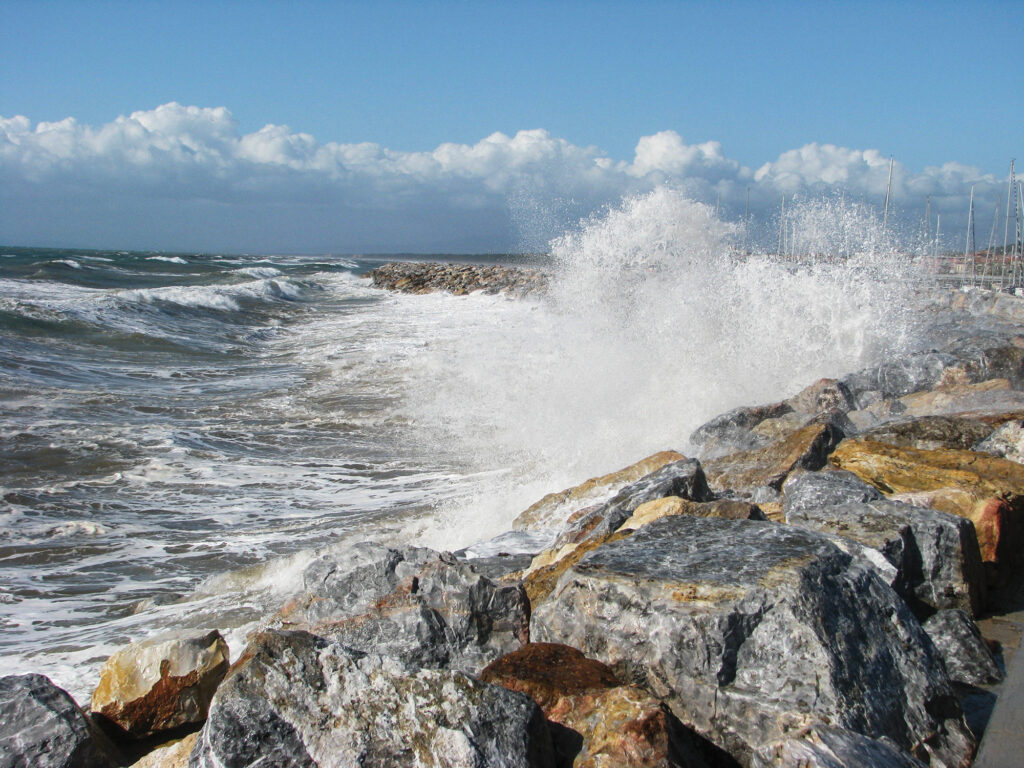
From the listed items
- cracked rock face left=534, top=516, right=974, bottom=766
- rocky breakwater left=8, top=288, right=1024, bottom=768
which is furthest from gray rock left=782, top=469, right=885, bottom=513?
cracked rock face left=534, top=516, right=974, bottom=766

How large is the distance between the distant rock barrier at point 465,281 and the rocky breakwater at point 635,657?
27.2 m

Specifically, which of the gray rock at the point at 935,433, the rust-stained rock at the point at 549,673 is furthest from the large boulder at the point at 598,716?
the gray rock at the point at 935,433

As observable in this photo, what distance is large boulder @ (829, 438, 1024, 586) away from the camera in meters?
4.01

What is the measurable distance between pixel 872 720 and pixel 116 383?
484 inches

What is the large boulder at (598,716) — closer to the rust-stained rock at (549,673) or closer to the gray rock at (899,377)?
the rust-stained rock at (549,673)

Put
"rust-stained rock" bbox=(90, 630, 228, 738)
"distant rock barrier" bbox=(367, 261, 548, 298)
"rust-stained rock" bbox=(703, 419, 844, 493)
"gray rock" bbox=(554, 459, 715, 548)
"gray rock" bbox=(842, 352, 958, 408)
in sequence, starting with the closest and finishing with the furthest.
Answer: "rust-stained rock" bbox=(90, 630, 228, 738)
"gray rock" bbox=(554, 459, 715, 548)
"rust-stained rock" bbox=(703, 419, 844, 493)
"gray rock" bbox=(842, 352, 958, 408)
"distant rock barrier" bbox=(367, 261, 548, 298)

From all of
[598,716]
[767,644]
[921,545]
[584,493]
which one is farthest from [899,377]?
[598,716]

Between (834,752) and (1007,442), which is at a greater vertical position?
(1007,442)

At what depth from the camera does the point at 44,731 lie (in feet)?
8.66

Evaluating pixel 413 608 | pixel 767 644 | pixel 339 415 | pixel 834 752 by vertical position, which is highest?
pixel 767 644

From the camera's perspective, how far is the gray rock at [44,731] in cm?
258

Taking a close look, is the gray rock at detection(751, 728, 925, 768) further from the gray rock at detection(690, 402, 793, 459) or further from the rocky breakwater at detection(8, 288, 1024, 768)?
the gray rock at detection(690, 402, 793, 459)

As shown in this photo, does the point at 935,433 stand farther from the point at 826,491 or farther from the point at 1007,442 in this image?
the point at 826,491

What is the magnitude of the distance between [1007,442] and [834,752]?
3970mm
